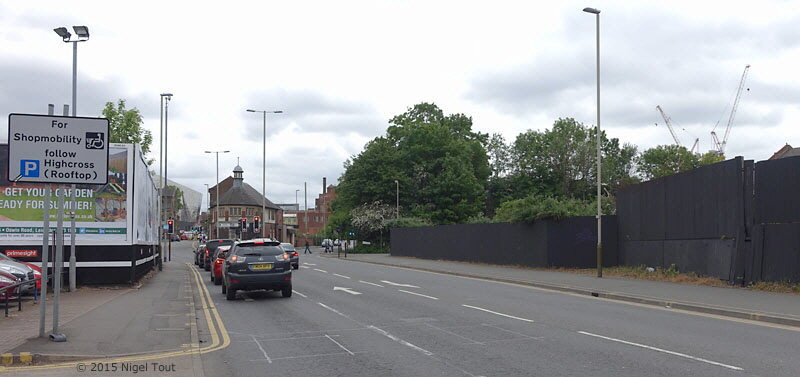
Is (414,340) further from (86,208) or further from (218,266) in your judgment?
(218,266)

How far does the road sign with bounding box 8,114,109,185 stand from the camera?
393 inches

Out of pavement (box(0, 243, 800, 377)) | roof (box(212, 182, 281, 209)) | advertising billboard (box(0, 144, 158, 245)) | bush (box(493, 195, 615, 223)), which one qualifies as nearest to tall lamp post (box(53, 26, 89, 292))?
advertising billboard (box(0, 144, 158, 245))

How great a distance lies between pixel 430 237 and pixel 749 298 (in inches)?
1235

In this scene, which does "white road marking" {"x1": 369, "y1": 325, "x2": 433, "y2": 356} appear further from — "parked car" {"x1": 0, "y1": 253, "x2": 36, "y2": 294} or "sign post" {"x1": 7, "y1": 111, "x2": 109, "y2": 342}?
"parked car" {"x1": 0, "y1": 253, "x2": 36, "y2": 294}

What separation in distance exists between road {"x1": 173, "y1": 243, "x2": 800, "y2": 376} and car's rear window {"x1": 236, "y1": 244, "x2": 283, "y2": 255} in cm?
145

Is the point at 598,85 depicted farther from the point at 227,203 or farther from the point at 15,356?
the point at 227,203

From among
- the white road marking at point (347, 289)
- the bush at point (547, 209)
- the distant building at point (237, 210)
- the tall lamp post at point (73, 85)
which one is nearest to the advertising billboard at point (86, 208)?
the tall lamp post at point (73, 85)

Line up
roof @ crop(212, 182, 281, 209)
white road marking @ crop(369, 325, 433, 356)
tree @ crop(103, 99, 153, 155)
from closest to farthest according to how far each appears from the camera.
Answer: white road marking @ crop(369, 325, 433, 356) → tree @ crop(103, 99, 153, 155) → roof @ crop(212, 182, 281, 209)

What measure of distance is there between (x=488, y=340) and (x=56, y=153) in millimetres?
7445

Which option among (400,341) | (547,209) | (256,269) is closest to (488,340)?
(400,341)

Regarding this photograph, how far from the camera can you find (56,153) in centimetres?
1028

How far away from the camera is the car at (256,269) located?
58.4 ft

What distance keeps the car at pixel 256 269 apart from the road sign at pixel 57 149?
302 inches

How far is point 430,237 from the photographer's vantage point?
4675 centimetres
